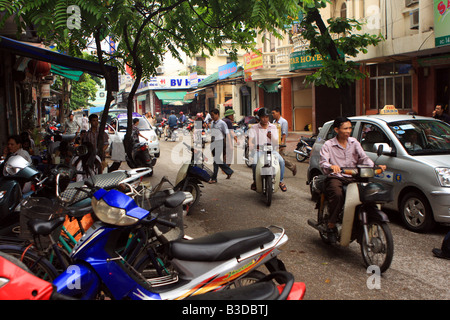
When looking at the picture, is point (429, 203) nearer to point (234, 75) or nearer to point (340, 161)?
point (340, 161)

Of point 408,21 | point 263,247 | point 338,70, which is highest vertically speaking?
point 408,21

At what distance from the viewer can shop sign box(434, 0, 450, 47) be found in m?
11.9

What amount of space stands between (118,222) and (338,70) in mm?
10740

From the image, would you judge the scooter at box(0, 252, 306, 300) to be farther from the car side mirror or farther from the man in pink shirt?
the car side mirror

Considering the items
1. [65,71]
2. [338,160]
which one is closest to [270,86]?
[65,71]

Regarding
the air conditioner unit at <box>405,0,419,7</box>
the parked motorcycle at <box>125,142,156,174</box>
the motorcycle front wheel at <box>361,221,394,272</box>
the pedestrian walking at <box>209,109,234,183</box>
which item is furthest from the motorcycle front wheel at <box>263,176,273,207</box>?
the air conditioner unit at <box>405,0,419,7</box>

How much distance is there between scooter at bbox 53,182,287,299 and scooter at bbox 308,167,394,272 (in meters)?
1.85

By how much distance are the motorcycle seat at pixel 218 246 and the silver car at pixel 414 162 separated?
137 inches

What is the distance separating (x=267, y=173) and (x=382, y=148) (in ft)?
8.94

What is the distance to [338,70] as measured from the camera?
12.9 meters

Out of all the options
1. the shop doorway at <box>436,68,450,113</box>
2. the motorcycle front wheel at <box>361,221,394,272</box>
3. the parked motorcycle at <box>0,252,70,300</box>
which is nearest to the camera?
the parked motorcycle at <box>0,252,70,300</box>

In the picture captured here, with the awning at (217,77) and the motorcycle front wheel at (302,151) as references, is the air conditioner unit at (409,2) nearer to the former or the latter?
the motorcycle front wheel at (302,151)

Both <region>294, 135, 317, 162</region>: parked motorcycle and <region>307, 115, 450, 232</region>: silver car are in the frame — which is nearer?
<region>307, 115, 450, 232</region>: silver car
